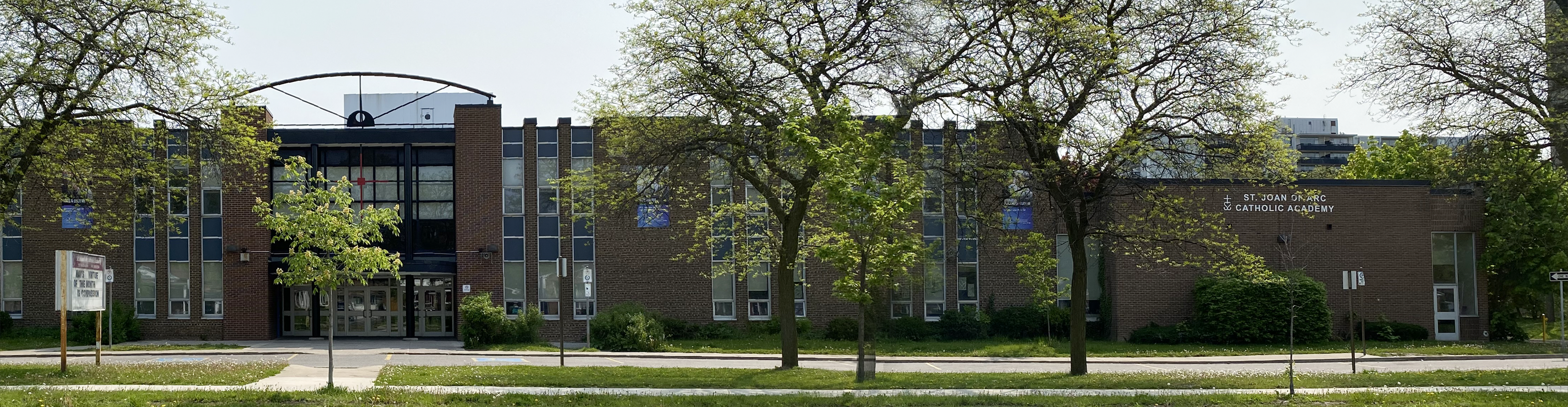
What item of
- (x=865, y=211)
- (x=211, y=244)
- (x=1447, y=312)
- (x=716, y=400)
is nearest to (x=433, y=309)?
(x=211, y=244)

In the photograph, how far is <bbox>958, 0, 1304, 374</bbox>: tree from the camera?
1953 centimetres

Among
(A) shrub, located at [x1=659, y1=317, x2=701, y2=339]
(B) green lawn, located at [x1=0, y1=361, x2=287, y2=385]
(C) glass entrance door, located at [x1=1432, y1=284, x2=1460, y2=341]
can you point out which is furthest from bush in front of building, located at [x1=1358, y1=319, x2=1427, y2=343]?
(B) green lawn, located at [x1=0, y1=361, x2=287, y2=385]

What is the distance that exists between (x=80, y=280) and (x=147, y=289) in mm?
17601

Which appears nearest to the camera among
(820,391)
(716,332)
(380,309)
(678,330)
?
(820,391)

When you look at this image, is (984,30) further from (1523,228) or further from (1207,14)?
(1523,228)

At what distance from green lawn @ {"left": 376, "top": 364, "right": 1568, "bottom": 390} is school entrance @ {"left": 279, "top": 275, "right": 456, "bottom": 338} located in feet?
49.7

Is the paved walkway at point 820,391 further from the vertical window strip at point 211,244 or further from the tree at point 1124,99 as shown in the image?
the vertical window strip at point 211,244

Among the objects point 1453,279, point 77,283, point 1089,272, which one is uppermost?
point 77,283

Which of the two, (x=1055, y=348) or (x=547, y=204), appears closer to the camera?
(x=1055, y=348)

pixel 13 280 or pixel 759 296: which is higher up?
pixel 13 280

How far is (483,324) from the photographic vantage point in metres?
31.9

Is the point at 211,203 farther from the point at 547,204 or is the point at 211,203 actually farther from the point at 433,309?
the point at 547,204

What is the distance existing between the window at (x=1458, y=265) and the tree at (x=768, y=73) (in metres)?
24.4

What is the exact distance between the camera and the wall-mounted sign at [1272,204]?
35375 millimetres
